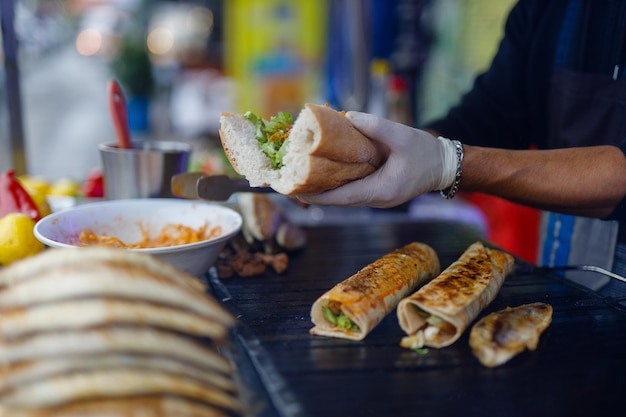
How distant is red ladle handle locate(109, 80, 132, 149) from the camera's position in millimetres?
2832

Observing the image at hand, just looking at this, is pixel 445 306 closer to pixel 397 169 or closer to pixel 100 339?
pixel 397 169

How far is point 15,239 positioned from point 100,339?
54.1 inches

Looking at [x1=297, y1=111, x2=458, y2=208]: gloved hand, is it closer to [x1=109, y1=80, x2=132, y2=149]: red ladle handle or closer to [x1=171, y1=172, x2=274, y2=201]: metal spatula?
[x1=171, y1=172, x2=274, y2=201]: metal spatula

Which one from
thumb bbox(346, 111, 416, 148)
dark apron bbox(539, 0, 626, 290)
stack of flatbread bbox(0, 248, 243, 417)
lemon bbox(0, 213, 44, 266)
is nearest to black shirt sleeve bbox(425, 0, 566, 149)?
dark apron bbox(539, 0, 626, 290)

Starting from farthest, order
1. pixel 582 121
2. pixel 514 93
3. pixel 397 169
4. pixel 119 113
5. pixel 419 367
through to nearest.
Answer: pixel 514 93 < pixel 582 121 < pixel 119 113 < pixel 397 169 < pixel 419 367

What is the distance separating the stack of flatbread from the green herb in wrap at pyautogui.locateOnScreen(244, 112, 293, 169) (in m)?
1.04

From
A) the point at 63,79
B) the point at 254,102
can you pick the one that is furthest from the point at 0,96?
the point at 63,79

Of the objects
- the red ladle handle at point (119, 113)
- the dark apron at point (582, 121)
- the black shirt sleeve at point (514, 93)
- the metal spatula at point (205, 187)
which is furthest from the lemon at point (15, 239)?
the dark apron at point (582, 121)

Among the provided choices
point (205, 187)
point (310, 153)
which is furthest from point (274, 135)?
point (205, 187)

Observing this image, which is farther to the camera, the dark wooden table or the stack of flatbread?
the dark wooden table

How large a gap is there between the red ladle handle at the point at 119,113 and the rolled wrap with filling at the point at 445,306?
1.85 metres

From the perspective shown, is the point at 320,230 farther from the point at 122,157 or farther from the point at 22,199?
the point at 22,199

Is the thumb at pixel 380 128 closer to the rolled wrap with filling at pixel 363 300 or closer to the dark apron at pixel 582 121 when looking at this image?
the rolled wrap with filling at pixel 363 300

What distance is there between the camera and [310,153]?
2.07m
